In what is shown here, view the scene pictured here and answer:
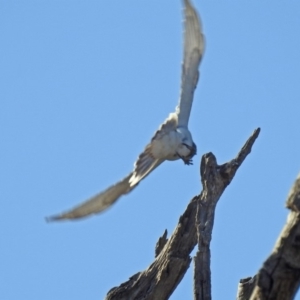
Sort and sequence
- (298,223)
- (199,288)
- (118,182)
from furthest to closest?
(118,182)
(199,288)
(298,223)

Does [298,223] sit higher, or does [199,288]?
[199,288]

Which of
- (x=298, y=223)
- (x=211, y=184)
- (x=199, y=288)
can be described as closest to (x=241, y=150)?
(x=211, y=184)

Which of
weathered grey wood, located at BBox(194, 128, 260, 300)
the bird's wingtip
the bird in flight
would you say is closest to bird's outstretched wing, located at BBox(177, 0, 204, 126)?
the bird in flight

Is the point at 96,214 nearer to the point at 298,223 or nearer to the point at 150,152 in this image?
the point at 150,152

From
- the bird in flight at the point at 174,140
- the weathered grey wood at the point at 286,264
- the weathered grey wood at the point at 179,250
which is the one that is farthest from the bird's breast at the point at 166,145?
the weathered grey wood at the point at 286,264

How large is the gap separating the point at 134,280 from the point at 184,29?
9.98 feet

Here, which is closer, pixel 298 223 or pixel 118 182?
pixel 298 223

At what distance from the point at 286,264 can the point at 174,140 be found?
15.7 ft

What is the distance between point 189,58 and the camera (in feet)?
57.8

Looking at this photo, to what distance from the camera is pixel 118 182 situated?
17.1 m

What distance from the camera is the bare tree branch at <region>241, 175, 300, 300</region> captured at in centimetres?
1211

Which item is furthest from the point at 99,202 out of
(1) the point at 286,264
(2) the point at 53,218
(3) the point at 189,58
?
(1) the point at 286,264

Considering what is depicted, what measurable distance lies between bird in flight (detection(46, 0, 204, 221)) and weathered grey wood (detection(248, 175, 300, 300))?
4568mm

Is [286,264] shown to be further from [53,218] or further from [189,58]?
[189,58]
